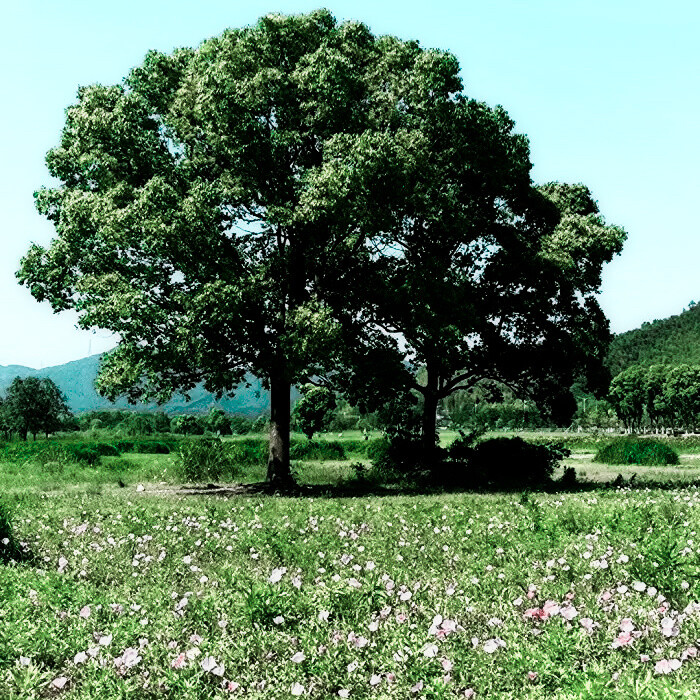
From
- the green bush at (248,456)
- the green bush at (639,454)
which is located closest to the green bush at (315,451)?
the green bush at (248,456)

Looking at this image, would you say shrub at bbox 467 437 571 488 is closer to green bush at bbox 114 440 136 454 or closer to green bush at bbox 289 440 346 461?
green bush at bbox 289 440 346 461

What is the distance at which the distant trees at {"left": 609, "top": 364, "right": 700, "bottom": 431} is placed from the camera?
128 m

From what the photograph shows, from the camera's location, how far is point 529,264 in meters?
26.3

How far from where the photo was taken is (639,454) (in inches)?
1489

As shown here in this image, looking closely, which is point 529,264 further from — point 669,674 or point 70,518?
point 669,674

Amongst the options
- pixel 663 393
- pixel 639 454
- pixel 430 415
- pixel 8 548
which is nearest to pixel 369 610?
pixel 8 548

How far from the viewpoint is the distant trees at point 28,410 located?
347ft

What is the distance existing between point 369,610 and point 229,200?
1734 cm

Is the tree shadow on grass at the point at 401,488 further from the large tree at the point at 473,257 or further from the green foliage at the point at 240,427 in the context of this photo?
the green foliage at the point at 240,427

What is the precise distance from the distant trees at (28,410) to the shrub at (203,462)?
8246 centimetres

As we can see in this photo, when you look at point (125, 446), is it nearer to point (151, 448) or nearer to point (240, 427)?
point (151, 448)

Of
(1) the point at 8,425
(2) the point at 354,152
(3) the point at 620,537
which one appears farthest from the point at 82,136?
(1) the point at 8,425

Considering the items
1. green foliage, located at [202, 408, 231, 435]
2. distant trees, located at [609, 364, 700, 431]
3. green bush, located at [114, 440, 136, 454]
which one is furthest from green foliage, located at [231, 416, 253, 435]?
green bush, located at [114, 440, 136, 454]

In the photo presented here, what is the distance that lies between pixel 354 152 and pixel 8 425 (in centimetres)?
10146
